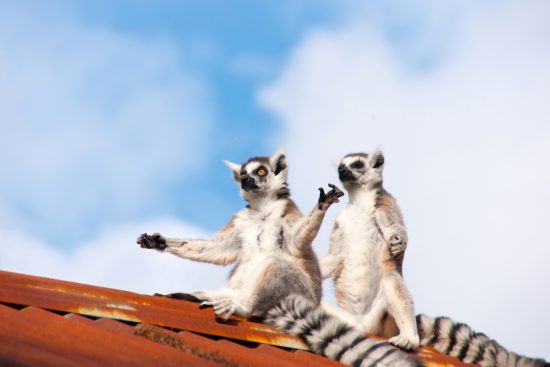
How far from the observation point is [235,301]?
21.9 feet

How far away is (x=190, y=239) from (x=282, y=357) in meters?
3.36

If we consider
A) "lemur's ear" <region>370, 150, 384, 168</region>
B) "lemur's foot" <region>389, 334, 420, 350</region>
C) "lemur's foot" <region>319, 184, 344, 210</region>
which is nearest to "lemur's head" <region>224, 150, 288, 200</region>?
"lemur's foot" <region>319, 184, 344, 210</region>

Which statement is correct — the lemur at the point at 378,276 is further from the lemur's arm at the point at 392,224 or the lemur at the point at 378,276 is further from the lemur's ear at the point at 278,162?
the lemur's ear at the point at 278,162

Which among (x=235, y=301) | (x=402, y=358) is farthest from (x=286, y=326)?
(x=402, y=358)

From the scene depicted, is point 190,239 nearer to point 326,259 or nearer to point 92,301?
point 326,259

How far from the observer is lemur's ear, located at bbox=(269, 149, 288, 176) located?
9453 mm

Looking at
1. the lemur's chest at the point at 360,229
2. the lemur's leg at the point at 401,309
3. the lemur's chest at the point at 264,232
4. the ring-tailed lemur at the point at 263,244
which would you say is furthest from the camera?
the lemur's chest at the point at 360,229

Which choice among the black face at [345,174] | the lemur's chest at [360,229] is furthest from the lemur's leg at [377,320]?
the black face at [345,174]

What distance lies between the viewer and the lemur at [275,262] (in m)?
6.35

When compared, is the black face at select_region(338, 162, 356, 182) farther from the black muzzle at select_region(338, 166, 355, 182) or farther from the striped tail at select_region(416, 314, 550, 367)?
the striped tail at select_region(416, 314, 550, 367)

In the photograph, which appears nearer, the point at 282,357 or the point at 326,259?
the point at 282,357

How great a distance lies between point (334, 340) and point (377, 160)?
489 cm

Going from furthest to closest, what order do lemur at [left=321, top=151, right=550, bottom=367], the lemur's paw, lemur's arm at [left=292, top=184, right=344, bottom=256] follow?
1. lemur at [left=321, top=151, right=550, bottom=367]
2. lemur's arm at [left=292, top=184, right=344, bottom=256]
3. the lemur's paw

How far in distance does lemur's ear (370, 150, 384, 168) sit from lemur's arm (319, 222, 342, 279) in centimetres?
101
